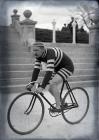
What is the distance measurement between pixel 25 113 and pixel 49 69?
1.22 feet

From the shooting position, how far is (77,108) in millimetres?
3002

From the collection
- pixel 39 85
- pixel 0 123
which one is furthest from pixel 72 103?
pixel 0 123

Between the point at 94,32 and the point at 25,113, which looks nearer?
the point at 25,113

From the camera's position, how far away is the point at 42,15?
2.88 m

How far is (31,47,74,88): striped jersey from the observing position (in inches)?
112

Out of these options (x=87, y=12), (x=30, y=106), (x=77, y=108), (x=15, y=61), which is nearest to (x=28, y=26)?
(x=15, y=61)

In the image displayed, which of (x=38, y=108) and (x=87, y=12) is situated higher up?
(x=87, y=12)

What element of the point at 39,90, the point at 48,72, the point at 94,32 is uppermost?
the point at 94,32

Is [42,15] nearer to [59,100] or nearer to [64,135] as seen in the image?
[59,100]

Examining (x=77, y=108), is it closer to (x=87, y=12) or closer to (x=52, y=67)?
(x=52, y=67)

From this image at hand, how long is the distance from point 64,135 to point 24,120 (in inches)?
13.4

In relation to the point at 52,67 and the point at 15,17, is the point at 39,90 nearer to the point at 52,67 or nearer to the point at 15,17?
the point at 52,67

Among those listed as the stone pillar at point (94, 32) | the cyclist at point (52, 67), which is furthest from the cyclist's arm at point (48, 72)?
the stone pillar at point (94, 32)

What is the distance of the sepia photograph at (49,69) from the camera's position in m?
2.81
